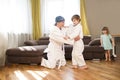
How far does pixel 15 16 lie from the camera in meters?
6.70

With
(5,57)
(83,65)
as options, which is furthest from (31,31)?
(83,65)

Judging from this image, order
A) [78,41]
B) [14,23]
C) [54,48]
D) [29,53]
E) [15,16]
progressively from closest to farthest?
[78,41], [54,48], [29,53], [14,23], [15,16]

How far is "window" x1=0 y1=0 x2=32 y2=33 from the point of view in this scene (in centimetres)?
585

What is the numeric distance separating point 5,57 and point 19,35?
1270 millimetres

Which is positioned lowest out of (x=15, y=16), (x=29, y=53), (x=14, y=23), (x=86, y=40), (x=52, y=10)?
(x=29, y=53)

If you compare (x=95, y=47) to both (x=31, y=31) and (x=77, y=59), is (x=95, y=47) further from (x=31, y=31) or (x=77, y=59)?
(x=31, y=31)

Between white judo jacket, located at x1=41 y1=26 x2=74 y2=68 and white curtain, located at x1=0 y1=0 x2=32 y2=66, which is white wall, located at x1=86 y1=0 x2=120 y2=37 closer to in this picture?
white curtain, located at x1=0 y1=0 x2=32 y2=66

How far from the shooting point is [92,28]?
25.8 ft

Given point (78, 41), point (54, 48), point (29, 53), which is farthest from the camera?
point (29, 53)

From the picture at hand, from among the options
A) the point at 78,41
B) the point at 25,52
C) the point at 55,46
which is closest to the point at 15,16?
the point at 25,52

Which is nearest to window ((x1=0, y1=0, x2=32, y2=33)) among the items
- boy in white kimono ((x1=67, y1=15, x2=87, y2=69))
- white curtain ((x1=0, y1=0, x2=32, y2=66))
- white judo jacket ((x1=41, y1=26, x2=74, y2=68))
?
white curtain ((x1=0, y1=0, x2=32, y2=66))

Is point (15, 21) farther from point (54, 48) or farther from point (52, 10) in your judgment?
point (54, 48)

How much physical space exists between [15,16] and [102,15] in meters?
3.09

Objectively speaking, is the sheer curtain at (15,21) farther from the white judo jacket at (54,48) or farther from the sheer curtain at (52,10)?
the white judo jacket at (54,48)
